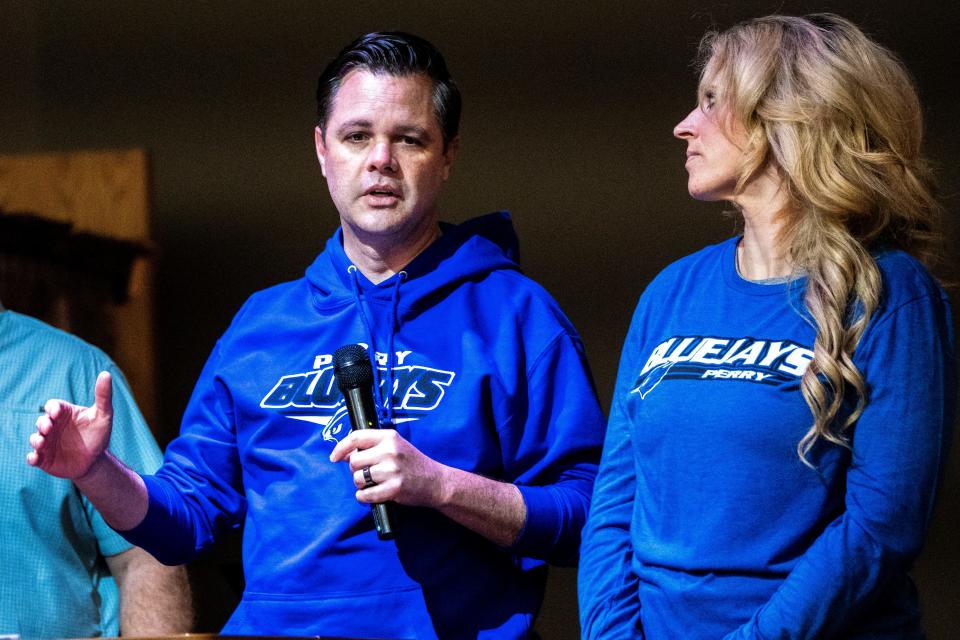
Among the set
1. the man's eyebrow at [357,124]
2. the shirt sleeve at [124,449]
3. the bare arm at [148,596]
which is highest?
the man's eyebrow at [357,124]

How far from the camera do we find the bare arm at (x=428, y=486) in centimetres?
188

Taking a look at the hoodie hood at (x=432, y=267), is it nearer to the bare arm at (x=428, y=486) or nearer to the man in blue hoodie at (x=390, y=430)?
the man in blue hoodie at (x=390, y=430)

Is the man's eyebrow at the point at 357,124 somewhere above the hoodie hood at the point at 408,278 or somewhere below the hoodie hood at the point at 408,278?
above

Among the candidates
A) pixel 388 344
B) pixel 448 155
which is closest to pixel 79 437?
pixel 388 344

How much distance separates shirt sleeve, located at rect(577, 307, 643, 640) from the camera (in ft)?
6.00

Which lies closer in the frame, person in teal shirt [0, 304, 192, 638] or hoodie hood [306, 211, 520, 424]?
hoodie hood [306, 211, 520, 424]

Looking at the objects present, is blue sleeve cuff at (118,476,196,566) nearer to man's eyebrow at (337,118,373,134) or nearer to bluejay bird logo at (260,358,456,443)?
bluejay bird logo at (260,358,456,443)

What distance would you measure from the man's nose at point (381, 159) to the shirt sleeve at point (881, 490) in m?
0.87

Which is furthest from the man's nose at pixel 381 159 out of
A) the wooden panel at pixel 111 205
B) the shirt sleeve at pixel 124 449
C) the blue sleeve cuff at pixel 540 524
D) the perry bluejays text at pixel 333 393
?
the wooden panel at pixel 111 205

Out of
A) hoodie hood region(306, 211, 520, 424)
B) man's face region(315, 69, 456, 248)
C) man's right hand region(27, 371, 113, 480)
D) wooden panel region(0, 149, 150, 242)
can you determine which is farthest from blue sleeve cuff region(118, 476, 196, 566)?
wooden panel region(0, 149, 150, 242)

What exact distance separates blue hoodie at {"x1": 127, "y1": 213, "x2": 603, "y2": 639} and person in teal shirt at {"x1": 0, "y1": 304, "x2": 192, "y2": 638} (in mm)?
287

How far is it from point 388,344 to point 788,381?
0.73 metres

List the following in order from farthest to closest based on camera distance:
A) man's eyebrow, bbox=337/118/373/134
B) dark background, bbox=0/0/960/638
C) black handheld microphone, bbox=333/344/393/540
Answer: dark background, bbox=0/0/960/638 < man's eyebrow, bbox=337/118/373/134 < black handheld microphone, bbox=333/344/393/540

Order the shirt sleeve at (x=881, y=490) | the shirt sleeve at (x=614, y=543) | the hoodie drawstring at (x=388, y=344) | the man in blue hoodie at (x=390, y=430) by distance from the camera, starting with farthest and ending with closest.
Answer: the hoodie drawstring at (x=388, y=344) < the man in blue hoodie at (x=390, y=430) < the shirt sleeve at (x=614, y=543) < the shirt sleeve at (x=881, y=490)
